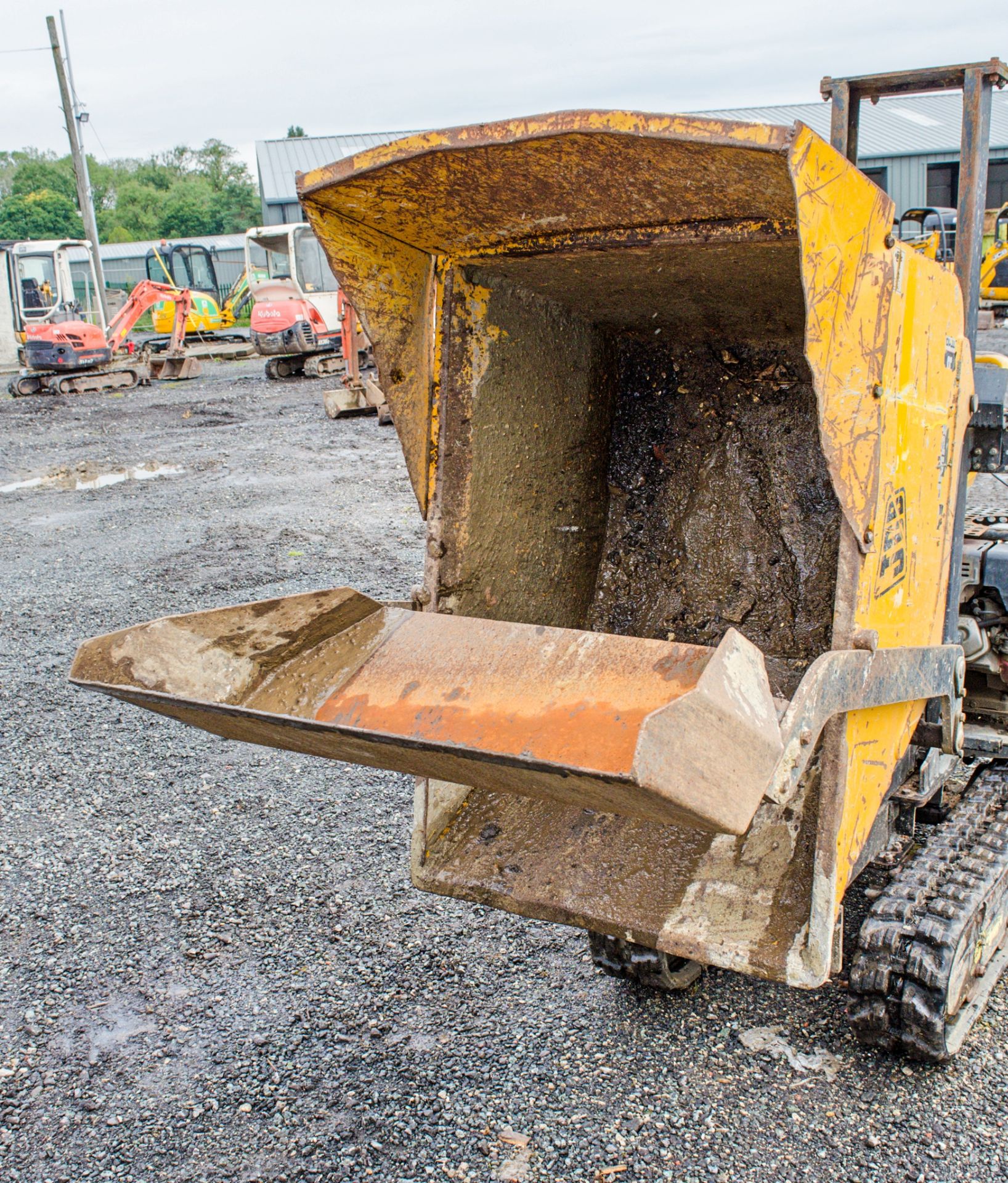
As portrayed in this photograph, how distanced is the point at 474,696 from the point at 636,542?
3.96ft

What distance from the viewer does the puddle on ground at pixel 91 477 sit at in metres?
10.8

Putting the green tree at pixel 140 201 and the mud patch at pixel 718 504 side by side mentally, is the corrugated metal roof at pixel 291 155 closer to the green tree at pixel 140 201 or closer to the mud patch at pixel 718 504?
the green tree at pixel 140 201

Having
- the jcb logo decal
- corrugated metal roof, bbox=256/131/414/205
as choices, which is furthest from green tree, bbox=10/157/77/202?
the jcb logo decal

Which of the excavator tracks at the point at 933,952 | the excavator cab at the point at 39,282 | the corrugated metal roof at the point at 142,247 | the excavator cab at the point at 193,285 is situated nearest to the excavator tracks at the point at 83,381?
the excavator cab at the point at 39,282

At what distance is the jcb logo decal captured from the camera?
2318 millimetres

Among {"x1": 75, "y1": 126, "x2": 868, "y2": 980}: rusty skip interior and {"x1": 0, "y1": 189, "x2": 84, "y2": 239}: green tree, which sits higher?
{"x1": 0, "y1": 189, "x2": 84, "y2": 239}: green tree

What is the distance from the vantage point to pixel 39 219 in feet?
170

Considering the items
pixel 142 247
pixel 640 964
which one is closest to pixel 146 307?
pixel 640 964

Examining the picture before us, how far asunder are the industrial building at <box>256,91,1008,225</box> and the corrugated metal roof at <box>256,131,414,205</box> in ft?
0.19

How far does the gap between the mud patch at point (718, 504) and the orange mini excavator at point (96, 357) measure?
16.6 m

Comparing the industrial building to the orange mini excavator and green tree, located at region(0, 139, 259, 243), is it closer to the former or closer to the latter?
the orange mini excavator

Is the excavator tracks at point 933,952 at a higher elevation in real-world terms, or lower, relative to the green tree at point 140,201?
lower

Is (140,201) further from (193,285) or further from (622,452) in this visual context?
(622,452)

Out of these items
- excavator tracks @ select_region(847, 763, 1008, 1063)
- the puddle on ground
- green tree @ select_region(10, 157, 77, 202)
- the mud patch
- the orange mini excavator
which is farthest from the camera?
green tree @ select_region(10, 157, 77, 202)
